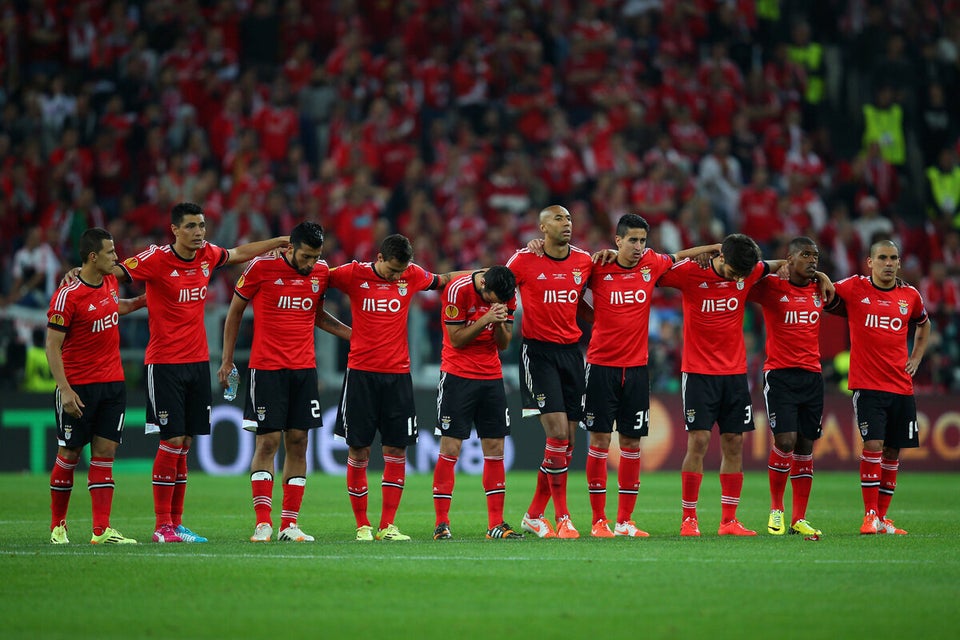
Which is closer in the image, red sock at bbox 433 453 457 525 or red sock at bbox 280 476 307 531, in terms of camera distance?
red sock at bbox 280 476 307 531

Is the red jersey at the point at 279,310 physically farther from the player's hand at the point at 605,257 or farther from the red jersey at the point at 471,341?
the player's hand at the point at 605,257

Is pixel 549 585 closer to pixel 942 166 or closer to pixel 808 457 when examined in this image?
pixel 808 457

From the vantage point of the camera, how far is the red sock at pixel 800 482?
12578 mm

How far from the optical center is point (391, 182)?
2503 centimetres

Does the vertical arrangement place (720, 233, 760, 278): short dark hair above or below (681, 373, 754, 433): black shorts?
above

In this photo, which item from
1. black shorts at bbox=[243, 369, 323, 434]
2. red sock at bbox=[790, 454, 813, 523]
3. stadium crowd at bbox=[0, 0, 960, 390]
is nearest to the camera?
black shorts at bbox=[243, 369, 323, 434]

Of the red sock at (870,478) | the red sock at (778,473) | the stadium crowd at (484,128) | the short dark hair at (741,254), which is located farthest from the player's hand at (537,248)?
the stadium crowd at (484,128)

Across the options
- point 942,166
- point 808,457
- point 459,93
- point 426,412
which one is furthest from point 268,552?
point 942,166

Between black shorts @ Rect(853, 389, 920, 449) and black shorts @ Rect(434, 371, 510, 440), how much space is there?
10.8 ft

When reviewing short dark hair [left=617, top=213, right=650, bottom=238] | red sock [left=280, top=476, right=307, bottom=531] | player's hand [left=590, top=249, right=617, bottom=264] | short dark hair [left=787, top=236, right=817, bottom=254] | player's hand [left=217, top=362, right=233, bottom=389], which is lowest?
red sock [left=280, top=476, right=307, bottom=531]

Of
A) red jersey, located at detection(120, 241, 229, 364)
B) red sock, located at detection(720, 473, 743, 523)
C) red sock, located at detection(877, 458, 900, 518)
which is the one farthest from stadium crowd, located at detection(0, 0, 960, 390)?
red sock, located at detection(720, 473, 743, 523)

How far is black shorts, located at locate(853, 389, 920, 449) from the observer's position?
1271cm

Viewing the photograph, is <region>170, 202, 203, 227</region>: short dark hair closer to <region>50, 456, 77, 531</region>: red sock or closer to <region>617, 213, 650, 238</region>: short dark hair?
<region>50, 456, 77, 531</region>: red sock

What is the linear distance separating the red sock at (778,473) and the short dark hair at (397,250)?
3.63m
